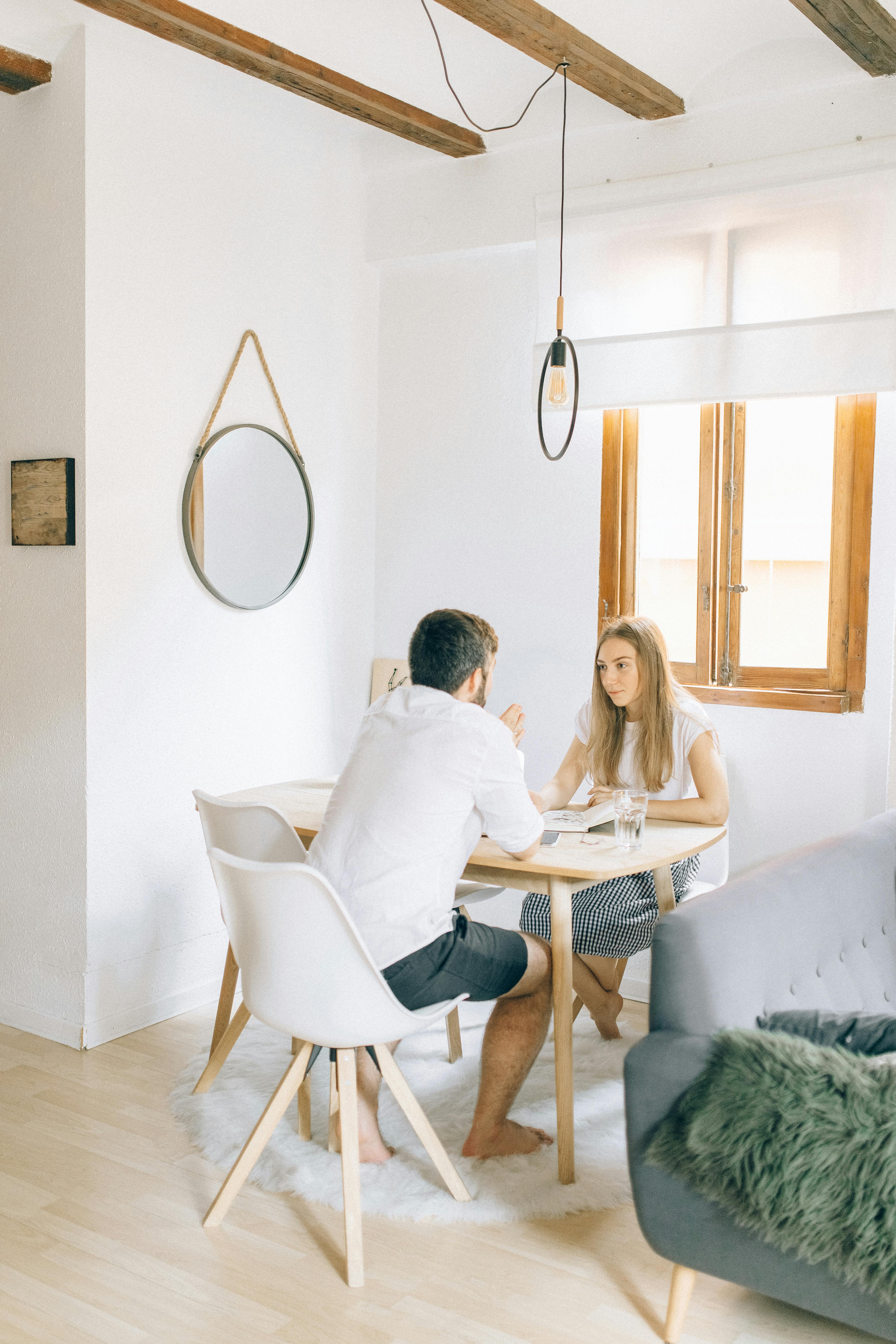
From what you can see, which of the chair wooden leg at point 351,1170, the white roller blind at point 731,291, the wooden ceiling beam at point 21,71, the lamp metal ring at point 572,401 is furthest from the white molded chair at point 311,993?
the wooden ceiling beam at point 21,71

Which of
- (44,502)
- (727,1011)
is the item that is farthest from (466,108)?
(727,1011)

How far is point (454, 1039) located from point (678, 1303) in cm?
123

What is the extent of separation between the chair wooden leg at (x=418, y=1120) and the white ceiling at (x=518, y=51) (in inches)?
99.2

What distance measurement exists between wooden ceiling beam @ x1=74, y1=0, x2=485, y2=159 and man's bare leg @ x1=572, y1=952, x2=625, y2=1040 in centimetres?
252

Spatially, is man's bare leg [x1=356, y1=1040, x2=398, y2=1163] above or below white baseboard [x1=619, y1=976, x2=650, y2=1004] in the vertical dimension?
above

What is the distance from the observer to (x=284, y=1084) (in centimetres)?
230

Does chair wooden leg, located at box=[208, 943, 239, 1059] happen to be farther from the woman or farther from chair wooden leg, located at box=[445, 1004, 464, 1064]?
the woman

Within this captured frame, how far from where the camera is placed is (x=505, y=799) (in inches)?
94.8

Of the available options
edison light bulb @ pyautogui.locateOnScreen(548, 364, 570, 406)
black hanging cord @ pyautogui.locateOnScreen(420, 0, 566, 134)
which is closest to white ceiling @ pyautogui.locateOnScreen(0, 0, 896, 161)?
black hanging cord @ pyautogui.locateOnScreen(420, 0, 566, 134)

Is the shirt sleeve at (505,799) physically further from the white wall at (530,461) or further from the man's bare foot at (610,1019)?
the white wall at (530,461)

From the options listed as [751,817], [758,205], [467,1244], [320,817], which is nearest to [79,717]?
[320,817]

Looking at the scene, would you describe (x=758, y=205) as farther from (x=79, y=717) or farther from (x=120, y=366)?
(x=79, y=717)

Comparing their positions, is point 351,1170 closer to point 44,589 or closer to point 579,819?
point 579,819

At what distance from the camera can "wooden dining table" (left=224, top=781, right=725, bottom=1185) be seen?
2451 millimetres
